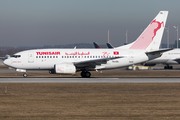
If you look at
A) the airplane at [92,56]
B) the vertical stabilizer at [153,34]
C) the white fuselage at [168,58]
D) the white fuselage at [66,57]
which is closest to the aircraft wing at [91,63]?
the airplane at [92,56]

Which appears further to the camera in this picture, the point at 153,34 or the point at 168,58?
the point at 168,58

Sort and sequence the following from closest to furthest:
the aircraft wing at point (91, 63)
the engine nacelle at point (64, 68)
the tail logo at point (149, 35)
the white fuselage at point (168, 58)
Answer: the engine nacelle at point (64, 68) < the aircraft wing at point (91, 63) < the tail logo at point (149, 35) < the white fuselage at point (168, 58)

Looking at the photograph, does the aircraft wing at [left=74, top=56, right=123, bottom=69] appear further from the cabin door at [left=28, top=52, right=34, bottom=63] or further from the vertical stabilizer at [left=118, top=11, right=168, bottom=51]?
the vertical stabilizer at [left=118, top=11, right=168, bottom=51]

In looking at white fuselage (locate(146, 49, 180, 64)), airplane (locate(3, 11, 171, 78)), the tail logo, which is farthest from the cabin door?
white fuselage (locate(146, 49, 180, 64))

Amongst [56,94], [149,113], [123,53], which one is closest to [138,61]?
[123,53]

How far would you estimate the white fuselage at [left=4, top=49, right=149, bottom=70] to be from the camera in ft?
127

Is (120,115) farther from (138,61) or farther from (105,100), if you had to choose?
(138,61)

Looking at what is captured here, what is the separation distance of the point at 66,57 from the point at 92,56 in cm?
357

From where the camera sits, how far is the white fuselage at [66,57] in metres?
38.8

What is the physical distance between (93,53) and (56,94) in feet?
55.1

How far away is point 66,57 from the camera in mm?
39094

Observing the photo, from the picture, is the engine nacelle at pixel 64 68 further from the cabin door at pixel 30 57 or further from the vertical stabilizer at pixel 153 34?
the vertical stabilizer at pixel 153 34

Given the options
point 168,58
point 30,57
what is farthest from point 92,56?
point 168,58

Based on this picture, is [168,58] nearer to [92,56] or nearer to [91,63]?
[92,56]
